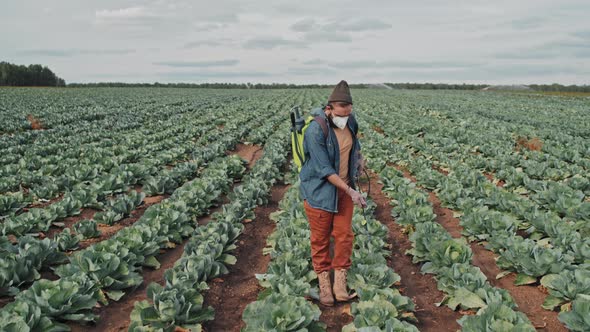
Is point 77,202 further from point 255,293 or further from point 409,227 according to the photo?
point 409,227

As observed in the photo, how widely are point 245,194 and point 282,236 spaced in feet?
8.22

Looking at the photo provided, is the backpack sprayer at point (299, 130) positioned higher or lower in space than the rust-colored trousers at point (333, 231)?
higher

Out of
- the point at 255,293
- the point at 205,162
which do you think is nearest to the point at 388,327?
the point at 255,293

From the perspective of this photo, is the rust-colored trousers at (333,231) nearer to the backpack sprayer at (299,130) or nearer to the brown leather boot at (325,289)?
the brown leather boot at (325,289)

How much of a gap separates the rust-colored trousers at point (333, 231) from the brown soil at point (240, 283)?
101 cm

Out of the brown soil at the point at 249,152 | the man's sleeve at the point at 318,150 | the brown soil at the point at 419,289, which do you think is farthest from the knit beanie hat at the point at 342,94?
the brown soil at the point at 249,152

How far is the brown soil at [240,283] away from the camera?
4754 millimetres

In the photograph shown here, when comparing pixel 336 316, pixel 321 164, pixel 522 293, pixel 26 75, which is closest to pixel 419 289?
pixel 522 293

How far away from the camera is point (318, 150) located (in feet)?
13.9

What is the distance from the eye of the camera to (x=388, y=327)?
3.75m

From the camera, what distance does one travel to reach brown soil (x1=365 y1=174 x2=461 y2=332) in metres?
4.68

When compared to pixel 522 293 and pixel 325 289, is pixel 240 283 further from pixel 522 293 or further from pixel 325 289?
pixel 522 293

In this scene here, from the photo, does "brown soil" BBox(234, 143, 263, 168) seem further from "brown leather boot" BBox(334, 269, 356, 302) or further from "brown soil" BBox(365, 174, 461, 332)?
"brown leather boot" BBox(334, 269, 356, 302)

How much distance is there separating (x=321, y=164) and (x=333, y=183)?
0.21 m
